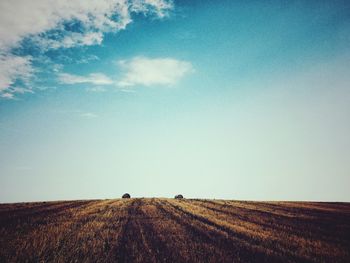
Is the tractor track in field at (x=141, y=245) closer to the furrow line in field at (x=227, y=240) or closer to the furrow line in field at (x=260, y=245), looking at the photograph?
the furrow line in field at (x=227, y=240)

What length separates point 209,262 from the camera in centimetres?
696

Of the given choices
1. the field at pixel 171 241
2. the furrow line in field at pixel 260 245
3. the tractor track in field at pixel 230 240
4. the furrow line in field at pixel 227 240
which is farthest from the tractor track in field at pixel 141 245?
the furrow line in field at pixel 260 245

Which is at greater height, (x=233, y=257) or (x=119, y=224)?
(x=119, y=224)

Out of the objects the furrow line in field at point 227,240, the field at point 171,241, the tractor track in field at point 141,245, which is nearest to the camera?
the tractor track in field at point 141,245

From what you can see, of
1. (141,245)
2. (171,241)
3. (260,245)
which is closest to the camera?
(141,245)

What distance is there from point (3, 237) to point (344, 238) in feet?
39.0

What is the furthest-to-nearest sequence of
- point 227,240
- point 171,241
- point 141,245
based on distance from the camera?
1. point 227,240
2. point 171,241
3. point 141,245

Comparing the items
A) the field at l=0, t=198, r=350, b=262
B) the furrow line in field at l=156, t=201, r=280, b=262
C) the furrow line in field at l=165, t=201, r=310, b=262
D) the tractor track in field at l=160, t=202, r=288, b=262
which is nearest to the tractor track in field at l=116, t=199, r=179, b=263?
the field at l=0, t=198, r=350, b=262

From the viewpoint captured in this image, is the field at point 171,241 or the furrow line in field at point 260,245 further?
the furrow line in field at point 260,245

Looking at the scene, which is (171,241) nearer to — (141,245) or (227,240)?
(141,245)

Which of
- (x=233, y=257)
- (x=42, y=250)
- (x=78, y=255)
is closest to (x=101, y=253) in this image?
(x=78, y=255)

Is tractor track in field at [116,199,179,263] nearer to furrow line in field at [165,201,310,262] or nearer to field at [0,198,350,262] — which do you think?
field at [0,198,350,262]

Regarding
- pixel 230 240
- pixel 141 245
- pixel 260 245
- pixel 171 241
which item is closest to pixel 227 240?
pixel 230 240

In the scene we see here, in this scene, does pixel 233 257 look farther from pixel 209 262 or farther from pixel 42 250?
pixel 42 250
